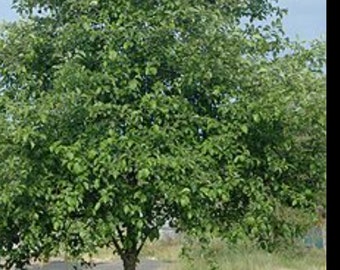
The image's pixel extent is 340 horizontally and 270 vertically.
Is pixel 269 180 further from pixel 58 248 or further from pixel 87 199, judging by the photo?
pixel 58 248

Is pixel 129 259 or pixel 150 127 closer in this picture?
pixel 150 127

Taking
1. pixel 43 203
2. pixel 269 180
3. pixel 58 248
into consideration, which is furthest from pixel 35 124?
pixel 269 180

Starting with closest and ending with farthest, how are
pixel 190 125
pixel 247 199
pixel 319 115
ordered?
1. pixel 319 115
2. pixel 190 125
3. pixel 247 199

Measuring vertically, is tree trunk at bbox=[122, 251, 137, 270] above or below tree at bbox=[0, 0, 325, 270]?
below

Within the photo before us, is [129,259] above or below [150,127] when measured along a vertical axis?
below

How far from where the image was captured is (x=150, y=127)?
1653mm

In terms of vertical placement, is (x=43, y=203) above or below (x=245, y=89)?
below

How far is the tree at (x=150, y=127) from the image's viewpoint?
1.61 meters

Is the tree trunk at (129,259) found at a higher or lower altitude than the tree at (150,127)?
lower

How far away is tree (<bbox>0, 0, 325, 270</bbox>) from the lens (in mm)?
1607

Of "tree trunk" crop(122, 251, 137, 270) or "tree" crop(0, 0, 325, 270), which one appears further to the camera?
"tree trunk" crop(122, 251, 137, 270)

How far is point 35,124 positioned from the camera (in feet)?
5.42

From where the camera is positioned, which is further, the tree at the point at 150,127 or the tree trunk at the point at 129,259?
the tree trunk at the point at 129,259

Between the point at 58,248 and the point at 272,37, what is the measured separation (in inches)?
36.1
